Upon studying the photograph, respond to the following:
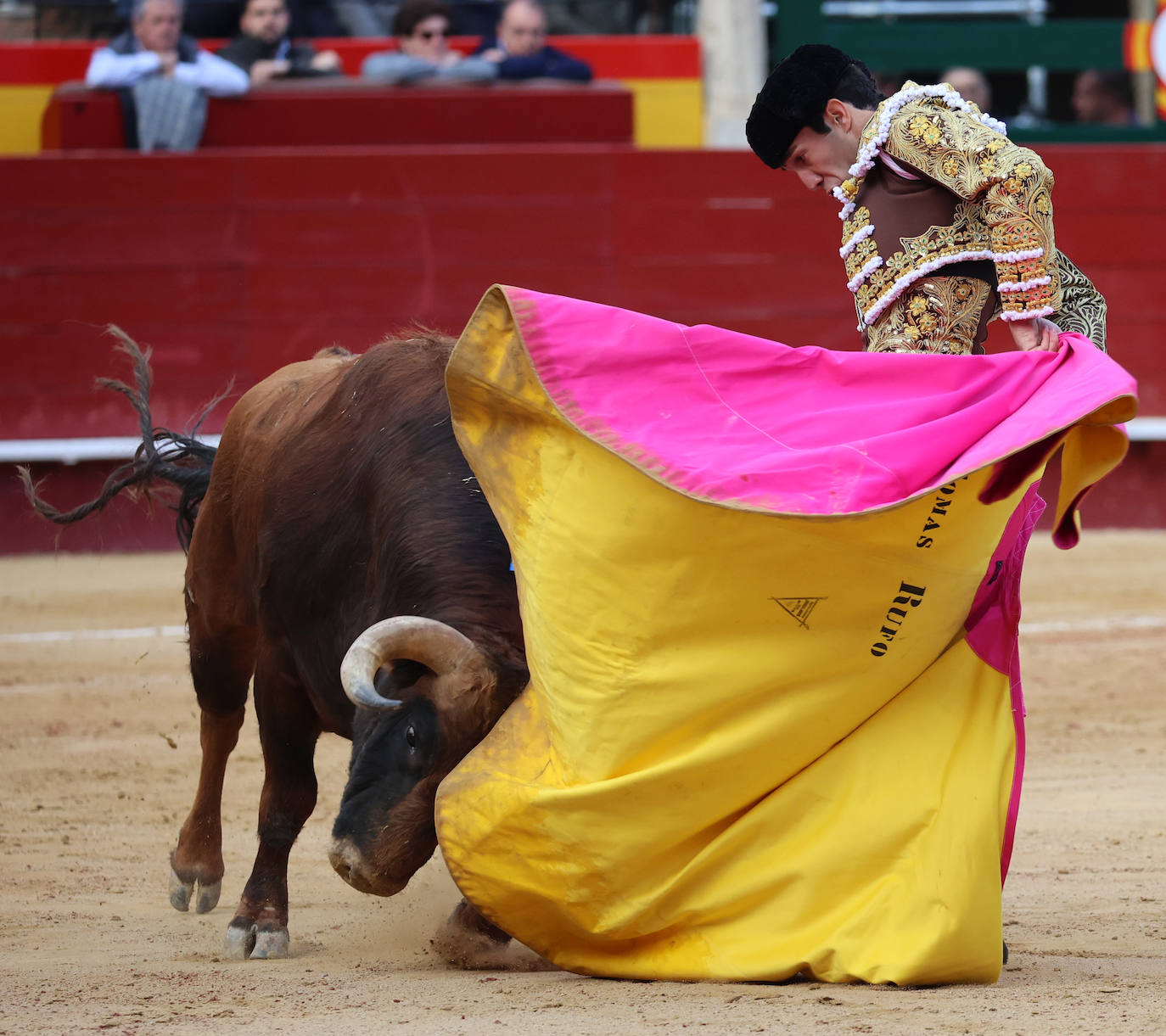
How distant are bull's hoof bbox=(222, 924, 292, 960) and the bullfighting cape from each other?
23.4 inches

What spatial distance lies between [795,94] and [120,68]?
5.46 meters

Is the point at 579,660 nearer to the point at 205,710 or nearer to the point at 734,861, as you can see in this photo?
the point at 734,861

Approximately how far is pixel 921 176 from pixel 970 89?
5686mm

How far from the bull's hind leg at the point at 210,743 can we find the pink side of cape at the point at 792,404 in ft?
4.68

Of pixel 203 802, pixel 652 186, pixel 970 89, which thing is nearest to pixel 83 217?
pixel 652 186

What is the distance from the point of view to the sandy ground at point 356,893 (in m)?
2.22

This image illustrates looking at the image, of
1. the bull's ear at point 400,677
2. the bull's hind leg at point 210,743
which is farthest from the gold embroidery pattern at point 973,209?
the bull's hind leg at point 210,743

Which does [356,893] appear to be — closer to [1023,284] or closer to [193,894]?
[193,894]

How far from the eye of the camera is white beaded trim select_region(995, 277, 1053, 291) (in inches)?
95.6

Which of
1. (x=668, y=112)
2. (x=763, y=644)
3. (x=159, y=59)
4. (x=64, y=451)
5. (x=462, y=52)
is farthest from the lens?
(x=668, y=112)

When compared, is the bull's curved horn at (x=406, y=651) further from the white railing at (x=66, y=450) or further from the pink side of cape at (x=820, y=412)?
the white railing at (x=66, y=450)

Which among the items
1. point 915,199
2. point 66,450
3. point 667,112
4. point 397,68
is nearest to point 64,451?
point 66,450

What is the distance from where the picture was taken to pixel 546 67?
787 cm

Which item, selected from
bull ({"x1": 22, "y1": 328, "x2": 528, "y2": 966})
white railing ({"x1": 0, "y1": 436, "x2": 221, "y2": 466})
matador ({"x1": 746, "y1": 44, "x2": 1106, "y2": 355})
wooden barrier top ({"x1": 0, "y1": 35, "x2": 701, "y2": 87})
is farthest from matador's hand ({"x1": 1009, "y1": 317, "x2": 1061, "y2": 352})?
wooden barrier top ({"x1": 0, "y1": 35, "x2": 701, "y2": 87})
